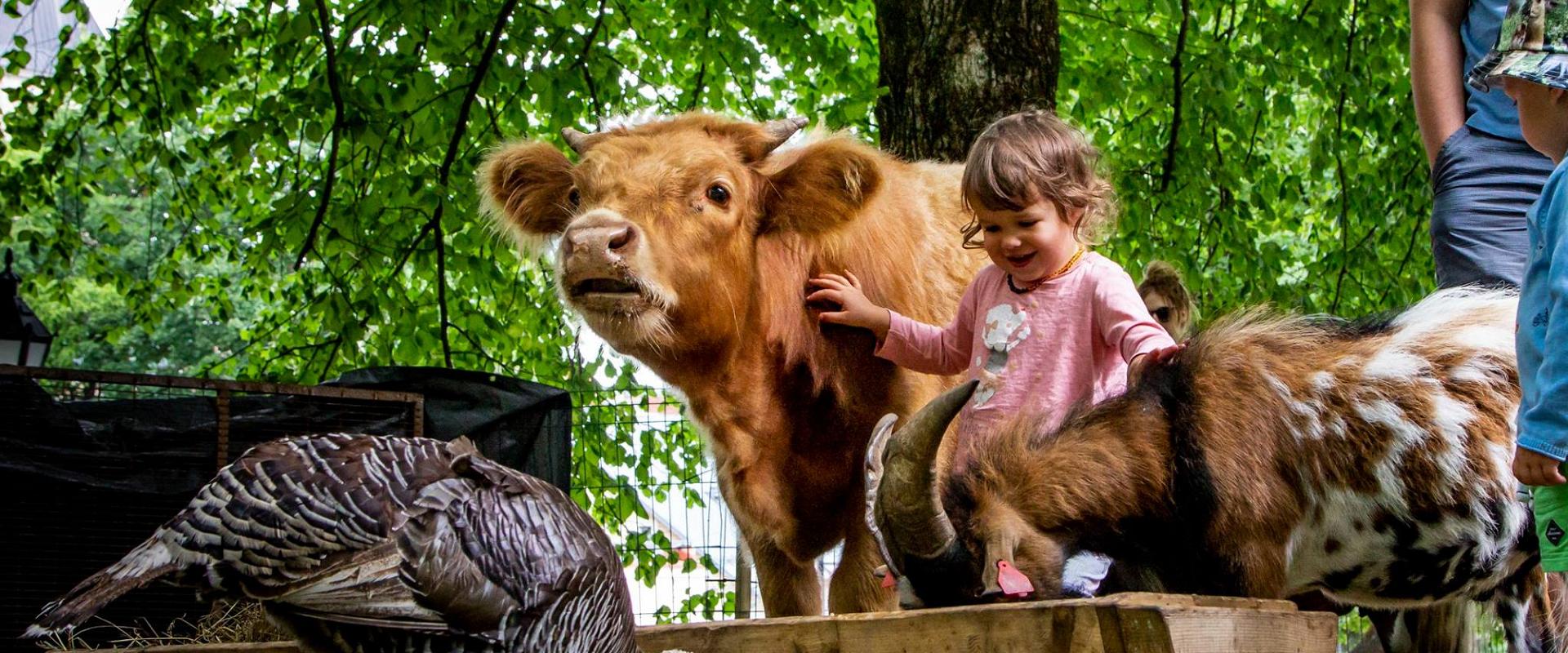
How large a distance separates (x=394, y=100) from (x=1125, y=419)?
17.5 feet

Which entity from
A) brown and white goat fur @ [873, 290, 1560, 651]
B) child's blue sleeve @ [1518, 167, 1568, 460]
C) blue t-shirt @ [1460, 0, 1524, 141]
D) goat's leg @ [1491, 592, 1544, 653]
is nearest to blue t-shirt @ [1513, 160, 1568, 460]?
child's blue sleeve @ [1518, 167, 1568, 460]

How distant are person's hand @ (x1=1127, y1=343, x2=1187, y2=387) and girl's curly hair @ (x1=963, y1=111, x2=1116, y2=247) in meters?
0.52

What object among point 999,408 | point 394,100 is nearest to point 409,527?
point 999,408

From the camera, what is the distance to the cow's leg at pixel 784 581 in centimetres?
554

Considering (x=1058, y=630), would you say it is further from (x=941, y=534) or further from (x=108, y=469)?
(x=108, y=469)

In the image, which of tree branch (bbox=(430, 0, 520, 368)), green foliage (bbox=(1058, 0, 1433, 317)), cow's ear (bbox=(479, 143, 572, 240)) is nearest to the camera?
cow's ear (bbox=(479, 143, 572, 240))

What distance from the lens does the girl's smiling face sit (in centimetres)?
416

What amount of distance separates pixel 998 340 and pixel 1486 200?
1.44 metres

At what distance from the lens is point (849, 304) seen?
5.20m

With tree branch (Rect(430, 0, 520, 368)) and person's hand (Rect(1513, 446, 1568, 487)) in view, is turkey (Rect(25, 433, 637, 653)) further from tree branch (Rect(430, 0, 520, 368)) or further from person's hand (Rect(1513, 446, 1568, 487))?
tree branch (Rect(430, 0, 520, 368))

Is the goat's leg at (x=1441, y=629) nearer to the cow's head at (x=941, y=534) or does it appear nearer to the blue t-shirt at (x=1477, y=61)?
the blue t-shirt at (x=1477, y=61)

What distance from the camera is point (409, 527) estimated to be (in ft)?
9.27

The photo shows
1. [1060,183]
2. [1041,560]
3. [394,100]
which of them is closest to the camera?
[1041,560]

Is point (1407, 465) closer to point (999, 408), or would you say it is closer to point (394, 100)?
point (999, 408)
